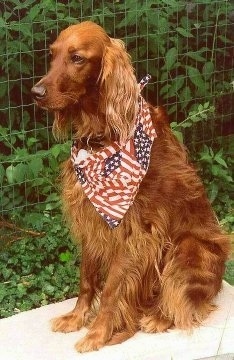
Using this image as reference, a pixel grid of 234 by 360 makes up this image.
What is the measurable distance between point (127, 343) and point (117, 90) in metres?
1.28

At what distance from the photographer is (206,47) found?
662cm

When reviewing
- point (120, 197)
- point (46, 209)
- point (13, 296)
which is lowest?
point (13, 296)

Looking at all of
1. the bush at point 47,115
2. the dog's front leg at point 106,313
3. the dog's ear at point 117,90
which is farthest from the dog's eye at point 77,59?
the bush at point 47,115

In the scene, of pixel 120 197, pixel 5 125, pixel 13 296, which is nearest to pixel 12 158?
pixel 5 125

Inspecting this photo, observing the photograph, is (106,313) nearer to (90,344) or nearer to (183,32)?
(90,344)

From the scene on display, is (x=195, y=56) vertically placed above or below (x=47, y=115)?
above

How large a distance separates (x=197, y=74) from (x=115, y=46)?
190 cm

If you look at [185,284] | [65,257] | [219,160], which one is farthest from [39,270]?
[219,160]

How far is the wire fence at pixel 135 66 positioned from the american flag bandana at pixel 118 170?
1.08 meters

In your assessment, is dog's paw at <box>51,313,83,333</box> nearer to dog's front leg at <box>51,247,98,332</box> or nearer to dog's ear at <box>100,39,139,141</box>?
dog's front leg at <box>51,247,98,332</box>

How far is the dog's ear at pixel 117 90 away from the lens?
4.61 meters

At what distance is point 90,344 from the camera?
194 inches


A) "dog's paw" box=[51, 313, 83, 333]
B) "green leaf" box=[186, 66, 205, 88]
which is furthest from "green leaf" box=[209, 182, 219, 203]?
"dog's paw" box=[51, 313, 83, 333]

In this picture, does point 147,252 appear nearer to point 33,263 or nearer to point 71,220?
point 71,220
